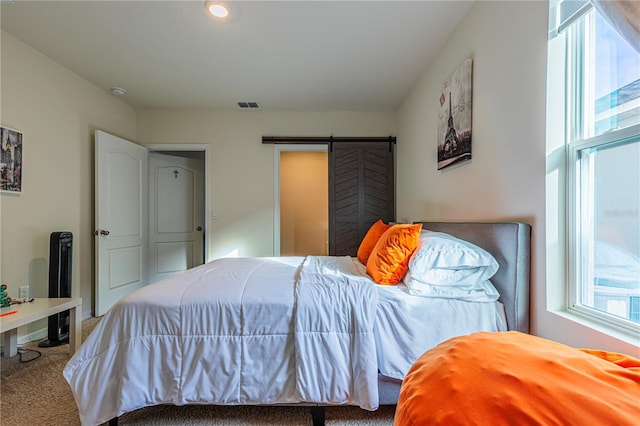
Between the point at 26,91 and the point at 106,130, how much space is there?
950 millimetres

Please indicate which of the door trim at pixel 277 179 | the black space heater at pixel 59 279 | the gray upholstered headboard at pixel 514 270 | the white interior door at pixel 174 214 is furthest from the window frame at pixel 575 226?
the white interior door at pixel 174 214

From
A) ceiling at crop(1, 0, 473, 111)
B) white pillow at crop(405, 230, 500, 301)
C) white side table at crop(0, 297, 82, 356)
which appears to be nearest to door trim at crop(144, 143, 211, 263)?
ceiling at crop(1, 0, 473, 111)

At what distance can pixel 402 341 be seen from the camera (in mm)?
1403

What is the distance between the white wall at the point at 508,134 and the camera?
138 centimetres

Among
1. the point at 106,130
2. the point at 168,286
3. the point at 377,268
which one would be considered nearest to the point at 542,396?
the point at 377,268

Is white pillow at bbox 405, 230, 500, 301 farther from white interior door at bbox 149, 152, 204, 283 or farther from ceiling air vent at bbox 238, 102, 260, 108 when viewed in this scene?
white interior door at bbox 149, 152, 204, 283

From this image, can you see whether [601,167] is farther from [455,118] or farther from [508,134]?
[455,118]

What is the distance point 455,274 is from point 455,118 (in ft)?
4.32

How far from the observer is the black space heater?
8.04 ft

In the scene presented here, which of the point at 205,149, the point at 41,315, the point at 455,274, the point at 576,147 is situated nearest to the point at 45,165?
the point at 41,315

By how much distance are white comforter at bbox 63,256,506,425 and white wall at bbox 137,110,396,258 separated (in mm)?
2617

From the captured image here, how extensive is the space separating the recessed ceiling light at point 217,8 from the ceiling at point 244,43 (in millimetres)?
49

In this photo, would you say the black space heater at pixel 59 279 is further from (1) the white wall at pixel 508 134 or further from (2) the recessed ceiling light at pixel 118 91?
(1) the white wall at pixel 508 134

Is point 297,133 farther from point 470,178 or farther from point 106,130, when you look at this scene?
point 470,178
